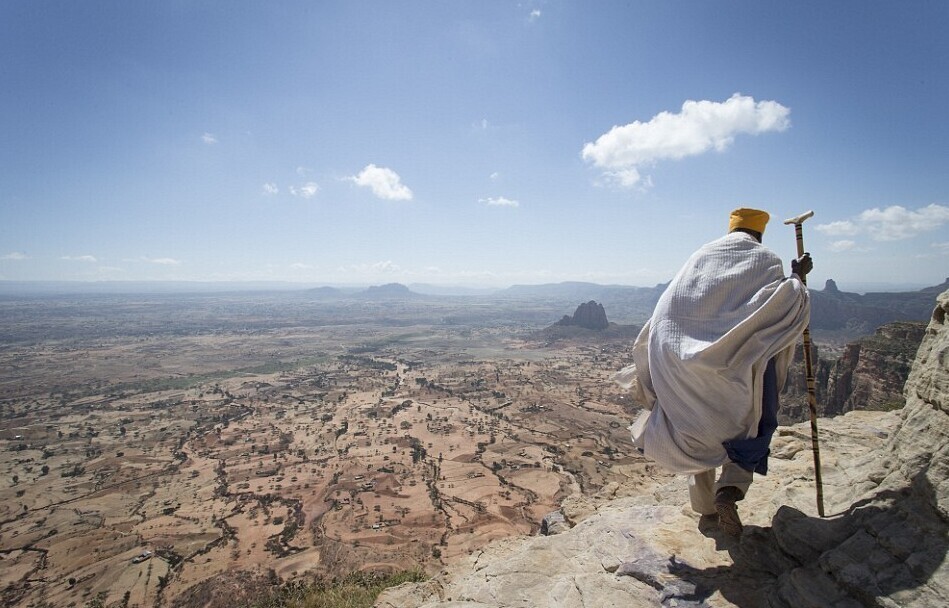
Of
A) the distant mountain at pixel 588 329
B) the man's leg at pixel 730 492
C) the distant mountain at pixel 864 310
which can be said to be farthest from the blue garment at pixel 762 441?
the distant mountain at pixel 864 310

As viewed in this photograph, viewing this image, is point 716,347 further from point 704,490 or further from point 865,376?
point 865,376

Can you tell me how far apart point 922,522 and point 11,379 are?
334ft

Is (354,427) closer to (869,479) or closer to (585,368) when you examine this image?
(869,479)

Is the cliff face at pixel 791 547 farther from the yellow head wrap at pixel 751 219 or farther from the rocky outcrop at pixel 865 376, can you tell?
the rocky outcrop at pixel 865 376

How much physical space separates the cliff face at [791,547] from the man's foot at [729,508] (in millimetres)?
250

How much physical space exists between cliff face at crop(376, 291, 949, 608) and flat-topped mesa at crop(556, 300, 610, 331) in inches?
4488

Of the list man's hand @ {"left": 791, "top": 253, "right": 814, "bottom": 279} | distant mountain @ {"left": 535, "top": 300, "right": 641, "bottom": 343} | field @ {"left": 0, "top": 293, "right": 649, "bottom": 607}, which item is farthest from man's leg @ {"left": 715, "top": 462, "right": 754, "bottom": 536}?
distant mountain @ {"left": 535, "top": 300, "right": 641, "bottom": 343}

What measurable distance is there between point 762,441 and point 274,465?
34.2 m

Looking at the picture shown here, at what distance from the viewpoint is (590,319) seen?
118m

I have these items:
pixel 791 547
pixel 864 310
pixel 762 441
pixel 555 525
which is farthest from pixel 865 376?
pixel 864 310

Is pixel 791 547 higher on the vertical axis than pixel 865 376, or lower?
higher

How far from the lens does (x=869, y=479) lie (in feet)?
12.1

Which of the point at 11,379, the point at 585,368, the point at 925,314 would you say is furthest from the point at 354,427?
the point at 925,314

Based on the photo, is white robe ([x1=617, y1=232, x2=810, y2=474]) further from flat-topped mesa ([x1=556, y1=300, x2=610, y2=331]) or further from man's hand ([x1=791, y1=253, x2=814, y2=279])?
flat-topped mesa ([x1=556, y1=300, x2=610, y2=331])
